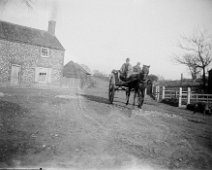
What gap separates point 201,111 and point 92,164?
9.19 m

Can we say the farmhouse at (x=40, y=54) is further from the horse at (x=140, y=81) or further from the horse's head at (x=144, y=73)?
the horse's head at (x=144, y=73)

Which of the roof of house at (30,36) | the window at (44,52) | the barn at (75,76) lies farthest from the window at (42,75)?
the barn at (75,76)

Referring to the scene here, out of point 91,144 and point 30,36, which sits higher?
point 30,36

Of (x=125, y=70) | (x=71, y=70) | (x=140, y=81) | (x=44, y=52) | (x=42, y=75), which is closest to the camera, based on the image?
(x=140, y=81)

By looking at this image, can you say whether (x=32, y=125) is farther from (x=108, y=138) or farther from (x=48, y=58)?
(x=48, y=58)

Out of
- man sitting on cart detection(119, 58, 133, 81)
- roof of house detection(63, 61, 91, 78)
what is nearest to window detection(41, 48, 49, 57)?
roof of house detection(63, 61, 91, 78)

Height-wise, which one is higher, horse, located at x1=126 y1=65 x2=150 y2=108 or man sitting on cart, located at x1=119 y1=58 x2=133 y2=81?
man sitting on cart, located at x1=119 y1=58 x2=133 y2=81

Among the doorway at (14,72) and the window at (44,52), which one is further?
the window at (44,52)

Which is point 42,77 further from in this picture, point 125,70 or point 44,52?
point 125,70

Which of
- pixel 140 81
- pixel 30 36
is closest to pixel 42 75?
pixel 30 36

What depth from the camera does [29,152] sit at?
2.94 meters

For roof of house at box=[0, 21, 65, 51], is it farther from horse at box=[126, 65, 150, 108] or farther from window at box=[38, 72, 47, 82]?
horse at box=[126, 65, 150, 108]

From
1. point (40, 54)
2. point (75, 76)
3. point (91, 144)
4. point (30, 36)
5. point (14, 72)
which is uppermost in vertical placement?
point (30, 36)

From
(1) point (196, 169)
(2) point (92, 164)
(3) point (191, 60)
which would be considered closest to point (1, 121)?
(2) point (92, 164)
